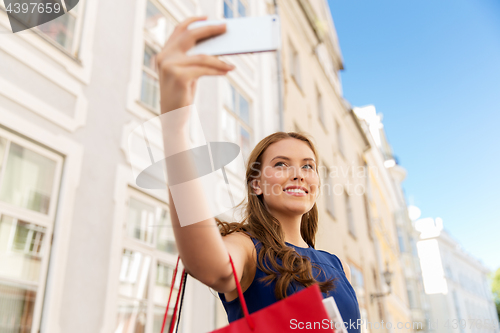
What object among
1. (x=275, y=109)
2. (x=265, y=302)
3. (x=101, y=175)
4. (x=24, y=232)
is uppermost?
(x=275, y=109)

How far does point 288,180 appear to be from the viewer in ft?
5.08

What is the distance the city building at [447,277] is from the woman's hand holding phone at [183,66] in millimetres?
34270

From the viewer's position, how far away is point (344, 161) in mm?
15023

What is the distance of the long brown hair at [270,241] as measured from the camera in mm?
1229

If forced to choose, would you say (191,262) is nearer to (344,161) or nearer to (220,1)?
(220,1)

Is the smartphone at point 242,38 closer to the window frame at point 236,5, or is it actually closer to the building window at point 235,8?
the window frame at point 236,5

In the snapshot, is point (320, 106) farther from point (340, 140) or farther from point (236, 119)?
point (236, 119)

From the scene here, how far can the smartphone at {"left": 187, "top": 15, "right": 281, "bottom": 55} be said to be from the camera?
0.77 m

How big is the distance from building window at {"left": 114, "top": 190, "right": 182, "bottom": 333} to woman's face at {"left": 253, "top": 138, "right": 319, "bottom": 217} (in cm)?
315

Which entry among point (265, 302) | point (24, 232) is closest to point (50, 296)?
point (24, 232)

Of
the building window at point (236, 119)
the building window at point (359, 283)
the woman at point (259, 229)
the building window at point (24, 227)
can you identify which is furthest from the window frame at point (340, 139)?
the woman at point (259, 229)

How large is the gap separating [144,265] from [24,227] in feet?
5.01

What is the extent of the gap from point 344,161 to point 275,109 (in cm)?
657

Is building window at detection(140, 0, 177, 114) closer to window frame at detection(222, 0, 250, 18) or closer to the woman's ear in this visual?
window frame at detection(222, 0, 250, 18)
